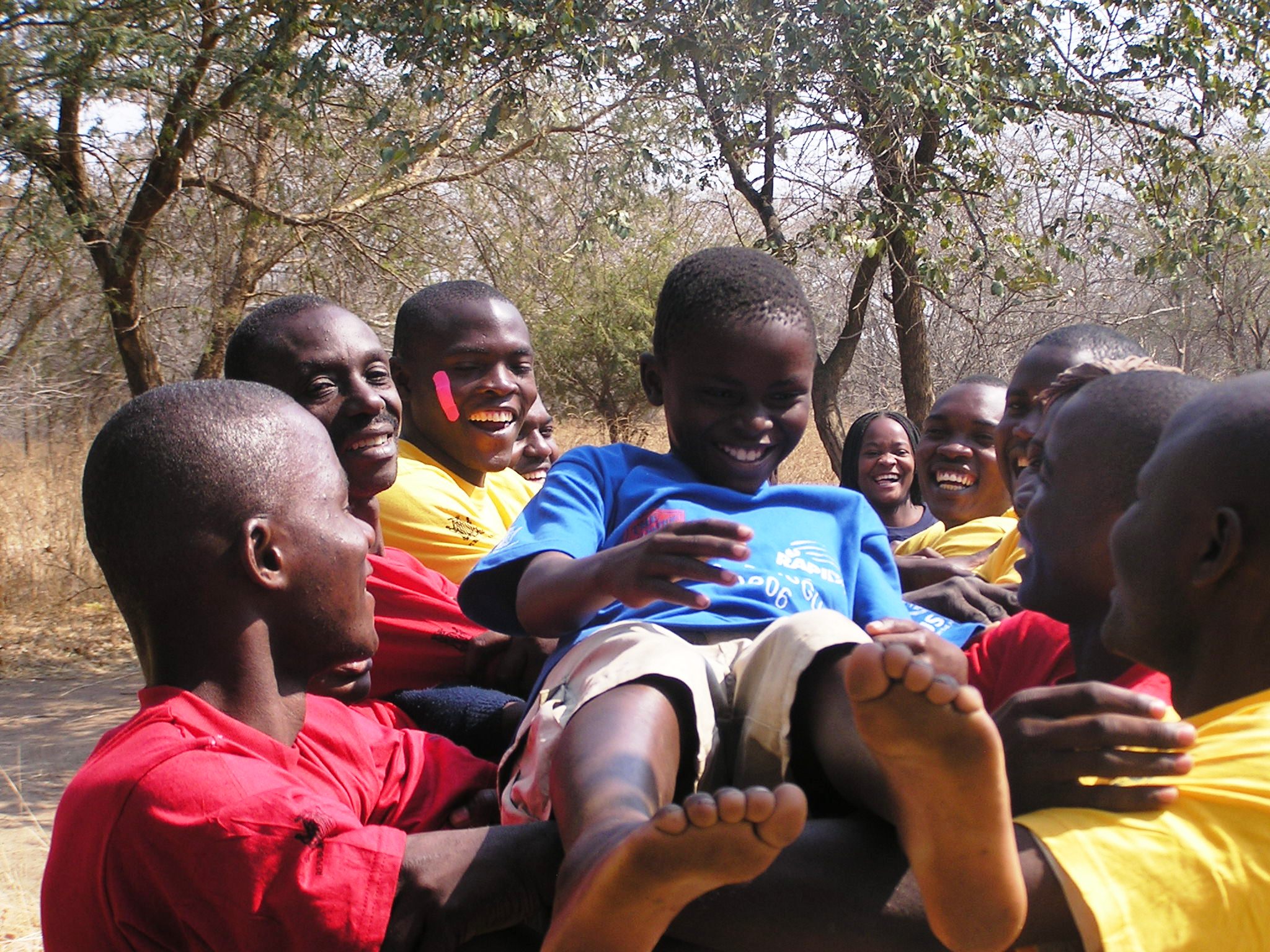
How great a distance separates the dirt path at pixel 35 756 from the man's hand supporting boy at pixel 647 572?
2956 mm

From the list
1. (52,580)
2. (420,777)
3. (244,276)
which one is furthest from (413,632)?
(52,580)

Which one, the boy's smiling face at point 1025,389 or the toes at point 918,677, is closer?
the toes at point 918,677

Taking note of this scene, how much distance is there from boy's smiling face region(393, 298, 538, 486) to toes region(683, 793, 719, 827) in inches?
76.1

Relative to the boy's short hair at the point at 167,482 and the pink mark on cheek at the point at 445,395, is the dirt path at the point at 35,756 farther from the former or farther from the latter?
the boy's short hair at the point at 167,482

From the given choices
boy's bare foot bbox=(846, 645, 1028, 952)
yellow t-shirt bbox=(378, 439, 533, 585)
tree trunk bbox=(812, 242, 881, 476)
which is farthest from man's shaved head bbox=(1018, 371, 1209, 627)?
tree trunk bbox=(812, 242, 881, 476)

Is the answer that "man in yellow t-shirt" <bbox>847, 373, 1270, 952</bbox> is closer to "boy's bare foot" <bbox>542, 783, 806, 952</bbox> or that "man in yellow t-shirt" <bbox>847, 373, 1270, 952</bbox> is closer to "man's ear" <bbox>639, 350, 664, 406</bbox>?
"boy's bare foot" <bbox>542, 783, 806, 952</bbox>

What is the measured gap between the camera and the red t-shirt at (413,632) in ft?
7.99

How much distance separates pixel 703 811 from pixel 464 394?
6.51ft

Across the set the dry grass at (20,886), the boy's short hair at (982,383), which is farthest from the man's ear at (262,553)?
the boy's short hair at (982,383)

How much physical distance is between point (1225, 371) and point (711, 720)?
1781 cm

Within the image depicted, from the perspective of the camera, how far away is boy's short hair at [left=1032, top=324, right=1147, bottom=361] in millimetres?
3092

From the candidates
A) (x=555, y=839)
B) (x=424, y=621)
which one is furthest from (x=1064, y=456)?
(x=424, y=621)

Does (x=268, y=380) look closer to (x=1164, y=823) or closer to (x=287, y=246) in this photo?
(x=1164, y=823)

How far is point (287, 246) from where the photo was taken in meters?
7.96
